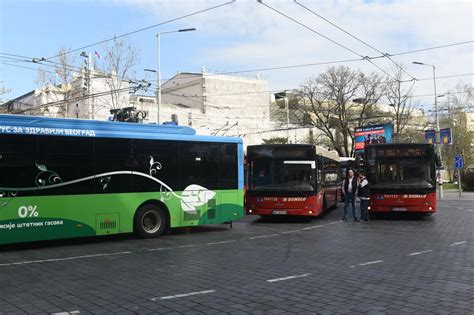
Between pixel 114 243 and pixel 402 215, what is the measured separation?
12814 millimetres

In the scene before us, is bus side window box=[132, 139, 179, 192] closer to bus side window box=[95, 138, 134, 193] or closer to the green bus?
the green bus

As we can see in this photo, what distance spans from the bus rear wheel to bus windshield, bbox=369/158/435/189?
9041mm

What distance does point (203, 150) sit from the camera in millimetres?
14234

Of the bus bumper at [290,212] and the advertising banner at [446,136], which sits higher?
the advertising banner at [446,136]

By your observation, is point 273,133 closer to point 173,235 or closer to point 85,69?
point 85,69

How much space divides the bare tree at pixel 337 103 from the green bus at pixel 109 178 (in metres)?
36.0

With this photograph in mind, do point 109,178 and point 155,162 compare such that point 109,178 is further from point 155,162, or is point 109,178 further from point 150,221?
point 150,221

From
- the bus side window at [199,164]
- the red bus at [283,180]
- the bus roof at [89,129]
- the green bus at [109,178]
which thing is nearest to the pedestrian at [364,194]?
the red bus at [283,180]

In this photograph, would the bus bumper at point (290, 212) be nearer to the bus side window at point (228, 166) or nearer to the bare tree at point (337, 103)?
the bus side window at point (228, 166)

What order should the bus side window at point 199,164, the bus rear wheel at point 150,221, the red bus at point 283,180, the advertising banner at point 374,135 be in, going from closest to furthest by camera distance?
the bus rear wheel at point 150,221
the bus side window at point 199,164
the red bus at point 283,180
the advertising banner at point 374,135

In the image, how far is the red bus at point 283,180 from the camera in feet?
55.7

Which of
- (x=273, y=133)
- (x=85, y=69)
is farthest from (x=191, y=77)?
(x=85, y=69)

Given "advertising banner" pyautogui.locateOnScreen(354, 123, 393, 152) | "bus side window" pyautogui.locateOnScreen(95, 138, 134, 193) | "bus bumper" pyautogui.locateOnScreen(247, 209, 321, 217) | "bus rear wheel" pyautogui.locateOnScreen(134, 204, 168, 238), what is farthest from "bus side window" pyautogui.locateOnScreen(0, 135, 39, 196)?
"advertising banner" pyautogui.locateOnScreen(354, 123, 393, 152)

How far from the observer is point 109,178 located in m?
12.1
